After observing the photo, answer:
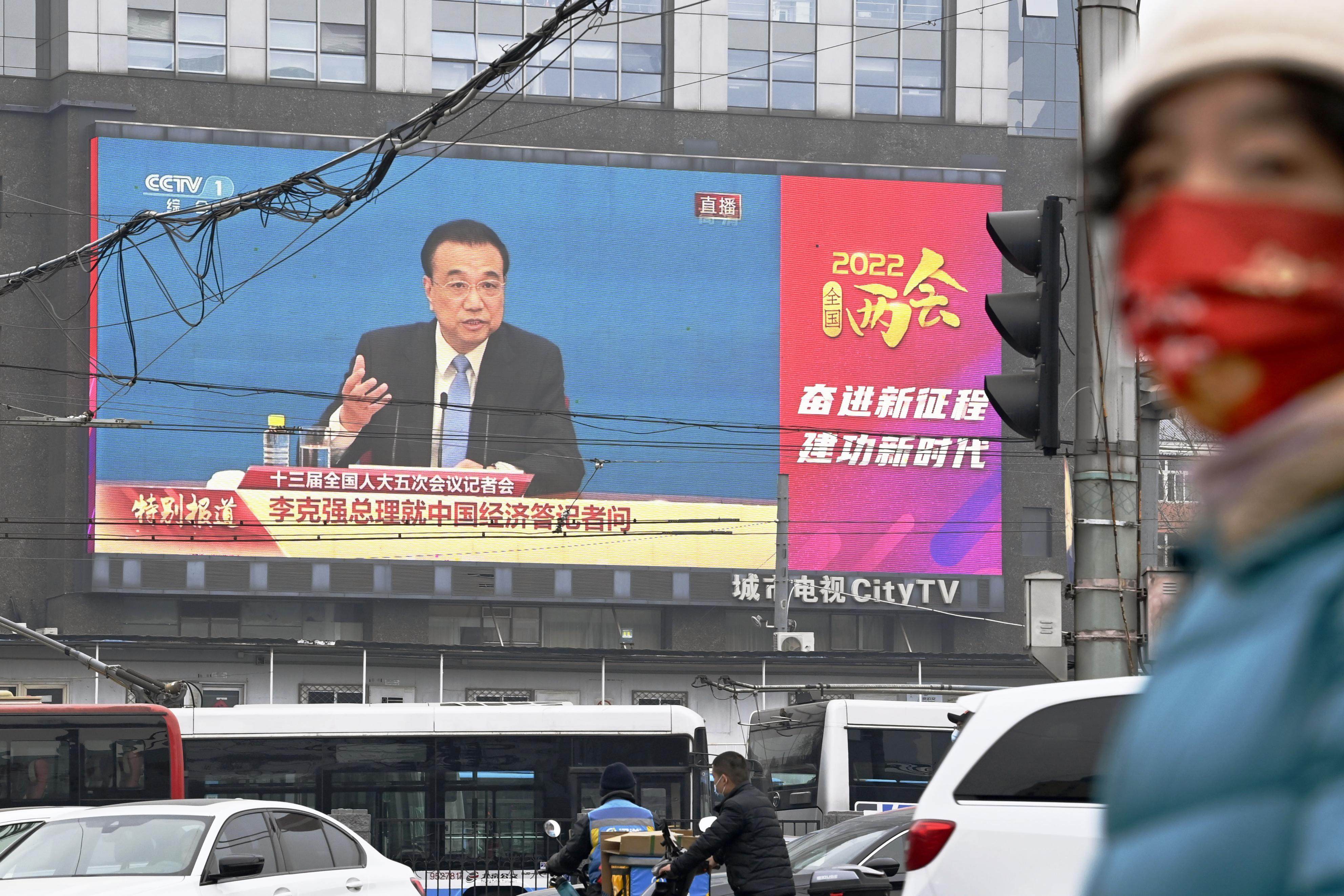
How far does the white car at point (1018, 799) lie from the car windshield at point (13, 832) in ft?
22.2

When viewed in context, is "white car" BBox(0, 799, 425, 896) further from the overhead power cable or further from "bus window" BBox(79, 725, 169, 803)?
"bus window" BBox(79, 725, 169, 803)

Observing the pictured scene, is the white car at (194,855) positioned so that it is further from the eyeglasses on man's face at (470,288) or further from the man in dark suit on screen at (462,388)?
the eyeglasses on man's face at (470,288)

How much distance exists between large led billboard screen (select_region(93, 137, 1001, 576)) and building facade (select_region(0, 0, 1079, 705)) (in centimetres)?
→ 91

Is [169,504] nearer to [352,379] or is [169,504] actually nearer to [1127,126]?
[352,379]

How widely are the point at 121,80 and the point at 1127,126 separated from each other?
52940 mm

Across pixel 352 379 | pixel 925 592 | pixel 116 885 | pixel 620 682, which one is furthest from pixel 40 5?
pixel 116 885

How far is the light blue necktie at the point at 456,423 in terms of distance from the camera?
5047 cm

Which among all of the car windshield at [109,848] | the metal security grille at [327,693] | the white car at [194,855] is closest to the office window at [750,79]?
the metal security grille at [327,693]

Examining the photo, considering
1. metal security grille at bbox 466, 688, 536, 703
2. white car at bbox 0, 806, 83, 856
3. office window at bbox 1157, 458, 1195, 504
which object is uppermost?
office window at bbox 1157, 458, 1195, 504

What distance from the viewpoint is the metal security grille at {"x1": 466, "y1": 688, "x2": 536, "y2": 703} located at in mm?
49969

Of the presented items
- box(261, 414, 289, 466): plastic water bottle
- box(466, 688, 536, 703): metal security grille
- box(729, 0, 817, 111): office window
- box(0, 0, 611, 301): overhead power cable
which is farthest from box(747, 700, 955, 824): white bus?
box(729, 0, 817, 111): office window

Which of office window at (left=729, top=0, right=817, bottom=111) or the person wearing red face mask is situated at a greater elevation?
office window at (left=729, top=0, right=817, bottom=111)

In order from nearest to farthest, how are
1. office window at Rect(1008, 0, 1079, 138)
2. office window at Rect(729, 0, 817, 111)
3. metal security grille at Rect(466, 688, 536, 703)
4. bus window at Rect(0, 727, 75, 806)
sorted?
bus window at Rect(0, 727, 75, 806) → metal security grille at Rect(466, 688, 536, 703) → office window at Rect(729, 0, 817, 111) → office window at Rect(1008, 0, 1079, 138)

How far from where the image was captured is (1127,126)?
1127 mm
